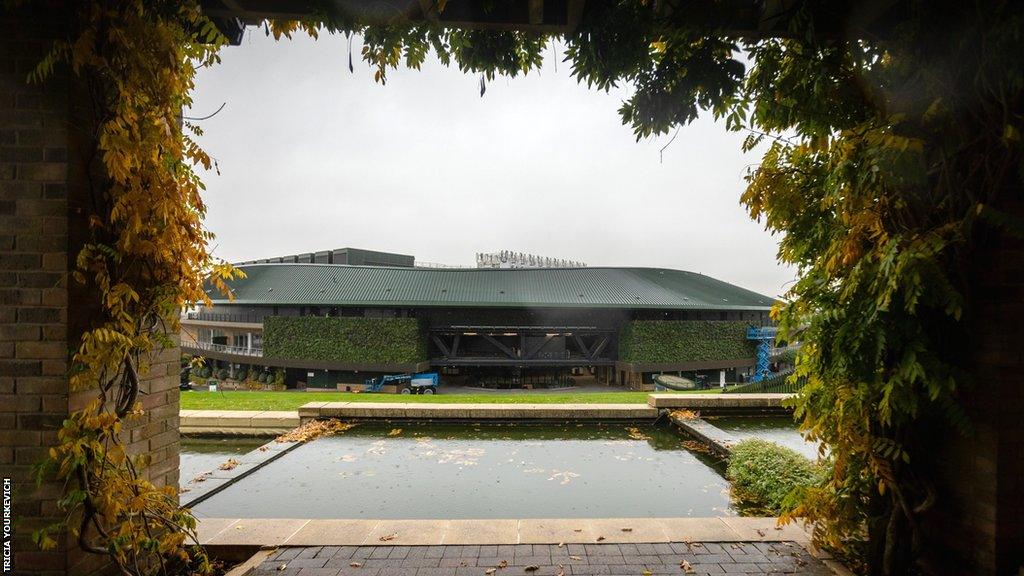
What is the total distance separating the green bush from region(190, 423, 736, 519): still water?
0.82 ft

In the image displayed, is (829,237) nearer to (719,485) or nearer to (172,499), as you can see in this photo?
(719,485)

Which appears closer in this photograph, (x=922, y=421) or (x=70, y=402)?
(x=70, y=402)

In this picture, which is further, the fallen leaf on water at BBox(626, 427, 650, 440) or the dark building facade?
the dark building facade

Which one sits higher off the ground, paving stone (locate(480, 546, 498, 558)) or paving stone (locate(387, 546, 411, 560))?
paving stone (locate(387, 546, 411, 560))

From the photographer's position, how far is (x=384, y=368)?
1046 inches

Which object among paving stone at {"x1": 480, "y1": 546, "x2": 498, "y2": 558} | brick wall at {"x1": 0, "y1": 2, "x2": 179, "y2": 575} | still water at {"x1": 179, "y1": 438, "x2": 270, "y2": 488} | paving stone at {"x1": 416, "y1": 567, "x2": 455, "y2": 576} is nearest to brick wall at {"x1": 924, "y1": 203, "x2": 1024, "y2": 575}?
paving stone at {"x1": 480, "y1": 546, "x2": 498, "y2": 558}

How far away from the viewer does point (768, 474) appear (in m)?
4.74

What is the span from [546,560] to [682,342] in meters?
27.8

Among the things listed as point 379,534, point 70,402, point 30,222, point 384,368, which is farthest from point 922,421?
point 384,368

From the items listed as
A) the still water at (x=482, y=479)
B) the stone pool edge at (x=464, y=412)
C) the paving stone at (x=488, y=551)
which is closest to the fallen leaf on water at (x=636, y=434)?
the still water at (x=482, y=479)

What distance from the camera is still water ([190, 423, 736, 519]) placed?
14.9 feet

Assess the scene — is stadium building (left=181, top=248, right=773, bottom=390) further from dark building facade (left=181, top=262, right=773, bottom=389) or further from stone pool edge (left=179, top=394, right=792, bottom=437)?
stone pool edge (left=179, top=394, right=792, bottom=437)

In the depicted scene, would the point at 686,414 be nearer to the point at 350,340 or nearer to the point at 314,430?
the point at 314,430

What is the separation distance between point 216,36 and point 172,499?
116 inches
